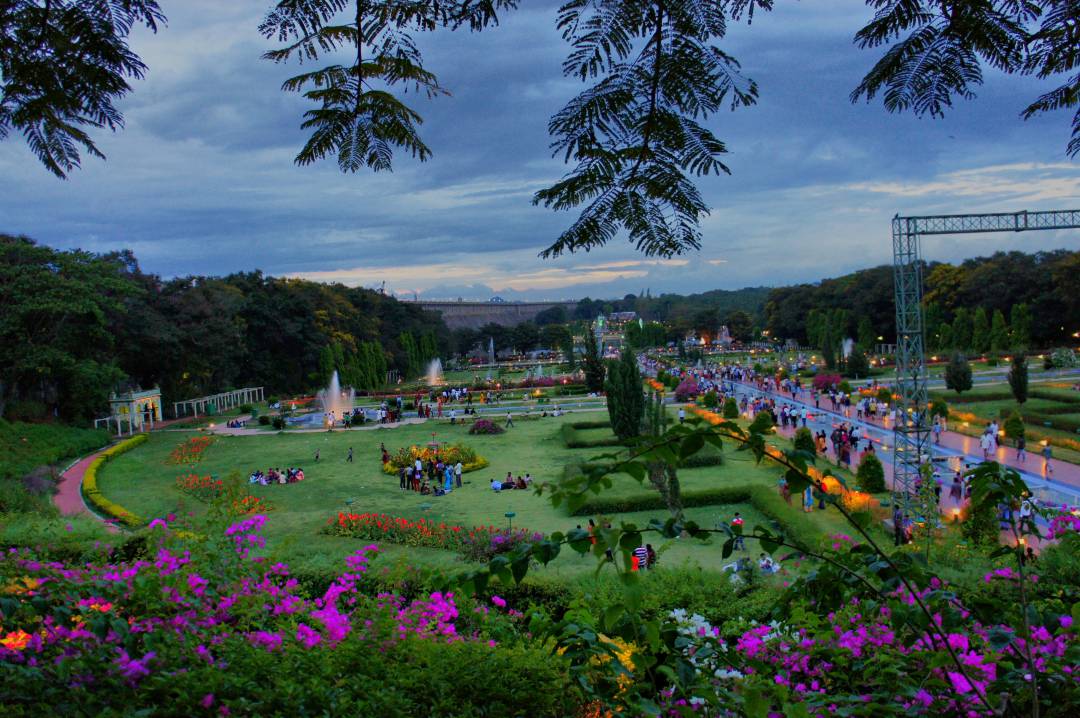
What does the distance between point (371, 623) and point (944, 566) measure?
6.88m

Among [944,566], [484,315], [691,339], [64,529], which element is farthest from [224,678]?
[484,315]

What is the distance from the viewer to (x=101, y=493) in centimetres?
1762

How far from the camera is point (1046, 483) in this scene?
15.0 m

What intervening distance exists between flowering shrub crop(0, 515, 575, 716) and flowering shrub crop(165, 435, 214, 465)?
1892 cm

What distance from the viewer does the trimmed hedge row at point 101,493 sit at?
14580 mm

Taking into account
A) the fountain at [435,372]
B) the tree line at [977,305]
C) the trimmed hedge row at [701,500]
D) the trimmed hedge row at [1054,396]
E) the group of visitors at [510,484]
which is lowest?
the trimmed hedge row at [701,500]

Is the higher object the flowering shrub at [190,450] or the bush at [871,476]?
the flowering shrub at [190,450]

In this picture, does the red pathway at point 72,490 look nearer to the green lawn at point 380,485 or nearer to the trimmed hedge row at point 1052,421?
the green lawn at point 380,485

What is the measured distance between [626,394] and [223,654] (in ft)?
60.5

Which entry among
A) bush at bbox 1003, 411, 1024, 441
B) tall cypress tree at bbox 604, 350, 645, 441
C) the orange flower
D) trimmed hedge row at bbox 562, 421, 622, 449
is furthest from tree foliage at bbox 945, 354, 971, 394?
the orange flower

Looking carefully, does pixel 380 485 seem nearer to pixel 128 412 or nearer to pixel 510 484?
pixel 510 484

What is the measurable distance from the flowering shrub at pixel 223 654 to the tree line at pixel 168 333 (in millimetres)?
24684

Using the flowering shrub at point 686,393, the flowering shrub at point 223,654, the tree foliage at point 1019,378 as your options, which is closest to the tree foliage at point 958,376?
the tree foliage at point 1019,378

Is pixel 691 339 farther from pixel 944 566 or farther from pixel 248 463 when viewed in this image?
pixel 944 566
